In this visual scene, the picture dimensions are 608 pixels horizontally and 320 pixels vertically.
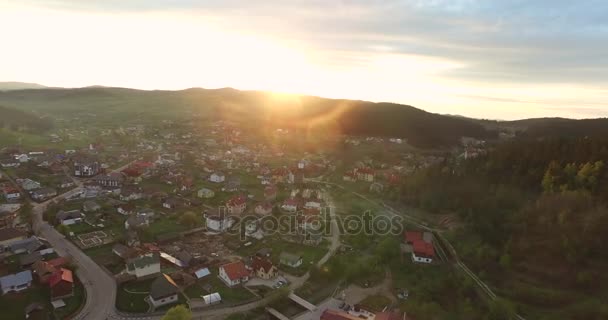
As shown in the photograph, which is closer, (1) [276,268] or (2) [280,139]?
(1) [276,268]

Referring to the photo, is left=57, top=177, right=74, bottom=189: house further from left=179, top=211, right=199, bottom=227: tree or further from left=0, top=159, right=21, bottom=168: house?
left=179, top=211, right=199, bottom=227: tree

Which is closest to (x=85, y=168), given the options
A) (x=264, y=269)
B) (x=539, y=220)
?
(x=264, y=269)

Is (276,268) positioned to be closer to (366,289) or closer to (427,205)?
(366,289)

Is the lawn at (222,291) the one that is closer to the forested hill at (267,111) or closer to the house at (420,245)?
the house at (420,245)

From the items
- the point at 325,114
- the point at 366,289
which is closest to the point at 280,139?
the point at 325,114

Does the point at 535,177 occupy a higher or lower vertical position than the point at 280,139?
higher

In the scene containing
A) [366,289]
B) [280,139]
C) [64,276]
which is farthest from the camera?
[280,139]
